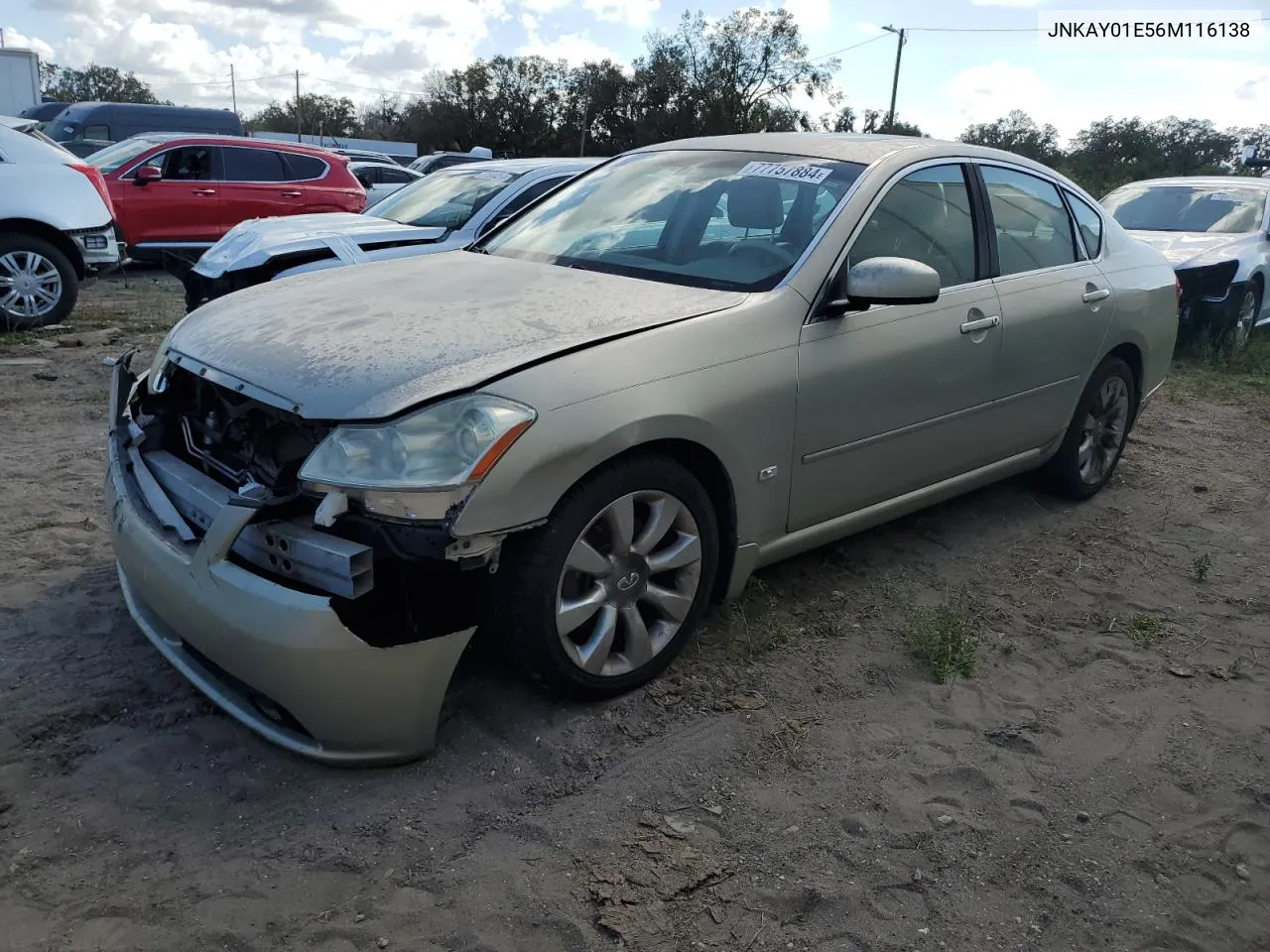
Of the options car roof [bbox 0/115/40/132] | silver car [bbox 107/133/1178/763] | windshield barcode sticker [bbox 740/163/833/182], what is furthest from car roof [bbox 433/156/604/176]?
windshield barcode sticker [bbox 740/163/833/182]

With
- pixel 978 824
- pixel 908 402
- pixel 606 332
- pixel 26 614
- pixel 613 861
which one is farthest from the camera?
pixel 908 402

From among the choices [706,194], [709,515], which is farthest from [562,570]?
[706,194]

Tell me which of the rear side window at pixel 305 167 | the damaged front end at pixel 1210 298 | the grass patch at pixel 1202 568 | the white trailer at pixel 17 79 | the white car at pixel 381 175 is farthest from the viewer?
the white trailer at pixel 17 79

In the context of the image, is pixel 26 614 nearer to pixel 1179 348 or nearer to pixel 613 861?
pixel 613 861

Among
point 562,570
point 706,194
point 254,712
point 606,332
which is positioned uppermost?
point 706,194

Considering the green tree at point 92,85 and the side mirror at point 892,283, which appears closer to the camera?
the side mirror at point 892,283

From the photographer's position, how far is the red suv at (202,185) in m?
12.4

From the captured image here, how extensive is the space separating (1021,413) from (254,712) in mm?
3170

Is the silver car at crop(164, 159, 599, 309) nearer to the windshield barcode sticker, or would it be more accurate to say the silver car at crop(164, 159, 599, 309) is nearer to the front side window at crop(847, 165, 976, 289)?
the windshield barcode sticker

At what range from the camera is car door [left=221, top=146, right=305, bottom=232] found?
13.0 meters

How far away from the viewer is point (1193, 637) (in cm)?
386

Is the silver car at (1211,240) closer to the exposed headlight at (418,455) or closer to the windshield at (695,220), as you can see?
the windshield at (695,220)

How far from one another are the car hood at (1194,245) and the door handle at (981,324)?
5472 mm

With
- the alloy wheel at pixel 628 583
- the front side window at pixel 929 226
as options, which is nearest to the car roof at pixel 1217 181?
the front side window at pixel 929 226
